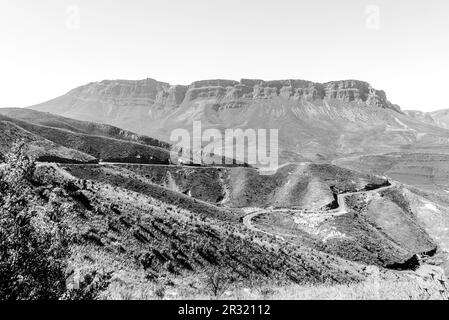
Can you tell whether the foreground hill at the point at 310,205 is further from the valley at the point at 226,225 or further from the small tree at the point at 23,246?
the small tree at the point at 23,246

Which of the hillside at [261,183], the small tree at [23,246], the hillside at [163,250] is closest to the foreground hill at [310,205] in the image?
the hillside at [261,183]

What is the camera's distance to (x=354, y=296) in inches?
448

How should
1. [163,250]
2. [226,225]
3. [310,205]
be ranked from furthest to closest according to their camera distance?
[310,205]
[226,225]
[163,250]

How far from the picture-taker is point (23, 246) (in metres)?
9.60

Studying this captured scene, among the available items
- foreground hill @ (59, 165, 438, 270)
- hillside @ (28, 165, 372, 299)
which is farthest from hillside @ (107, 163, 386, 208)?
hillside @ (28, 165, 372, 299)

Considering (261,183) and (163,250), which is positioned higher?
(163,250)

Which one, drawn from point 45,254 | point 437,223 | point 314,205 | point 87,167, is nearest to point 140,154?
point 87,167

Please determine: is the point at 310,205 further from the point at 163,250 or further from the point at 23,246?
the point at 23,246

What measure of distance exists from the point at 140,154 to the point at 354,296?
418 feet

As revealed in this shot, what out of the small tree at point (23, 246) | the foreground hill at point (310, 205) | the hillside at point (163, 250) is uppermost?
the small tree at point (23, 246)

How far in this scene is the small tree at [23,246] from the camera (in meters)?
9.21

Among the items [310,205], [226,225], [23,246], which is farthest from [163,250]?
[310,205]

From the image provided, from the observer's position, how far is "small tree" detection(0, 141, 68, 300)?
9211 mm
